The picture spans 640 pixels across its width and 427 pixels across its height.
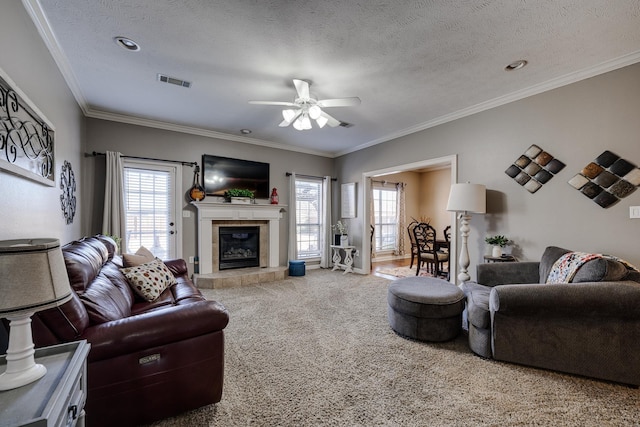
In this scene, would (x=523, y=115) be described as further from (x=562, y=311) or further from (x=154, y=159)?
(x=154, y=159)

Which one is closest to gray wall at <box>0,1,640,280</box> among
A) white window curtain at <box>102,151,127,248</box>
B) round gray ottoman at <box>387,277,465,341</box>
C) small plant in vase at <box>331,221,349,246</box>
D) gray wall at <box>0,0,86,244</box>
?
gray wall at <box>0,0,86,244</box>

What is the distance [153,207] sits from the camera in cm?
455

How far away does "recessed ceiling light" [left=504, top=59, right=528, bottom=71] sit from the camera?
270 centimetres

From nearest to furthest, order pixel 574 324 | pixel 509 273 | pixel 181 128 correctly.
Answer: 1. pixel 574 324
2. pixel 509 273
3. pixel 181 128

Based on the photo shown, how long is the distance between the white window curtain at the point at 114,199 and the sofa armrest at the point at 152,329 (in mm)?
3182

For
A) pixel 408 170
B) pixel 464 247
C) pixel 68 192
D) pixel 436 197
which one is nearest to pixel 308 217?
pixel 408 170

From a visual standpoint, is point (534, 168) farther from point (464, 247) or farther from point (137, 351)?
point (137, 351)

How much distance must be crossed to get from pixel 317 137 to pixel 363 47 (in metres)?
2.82

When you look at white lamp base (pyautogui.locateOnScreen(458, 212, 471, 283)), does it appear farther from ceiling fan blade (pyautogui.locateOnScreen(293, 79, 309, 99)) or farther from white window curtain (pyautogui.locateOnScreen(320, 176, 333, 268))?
white window curtain (pyautogui.locateOnScreen(320, 176, 333, 268))

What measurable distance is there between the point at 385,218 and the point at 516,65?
208 inches

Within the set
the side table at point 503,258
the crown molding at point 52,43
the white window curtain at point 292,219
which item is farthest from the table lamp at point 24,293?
the white window curtain at point 292,219

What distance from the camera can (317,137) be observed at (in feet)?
17.2

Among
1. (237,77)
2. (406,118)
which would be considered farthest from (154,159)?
(406,118)

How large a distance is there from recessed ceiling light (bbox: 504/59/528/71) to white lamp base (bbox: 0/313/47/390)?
391cm
